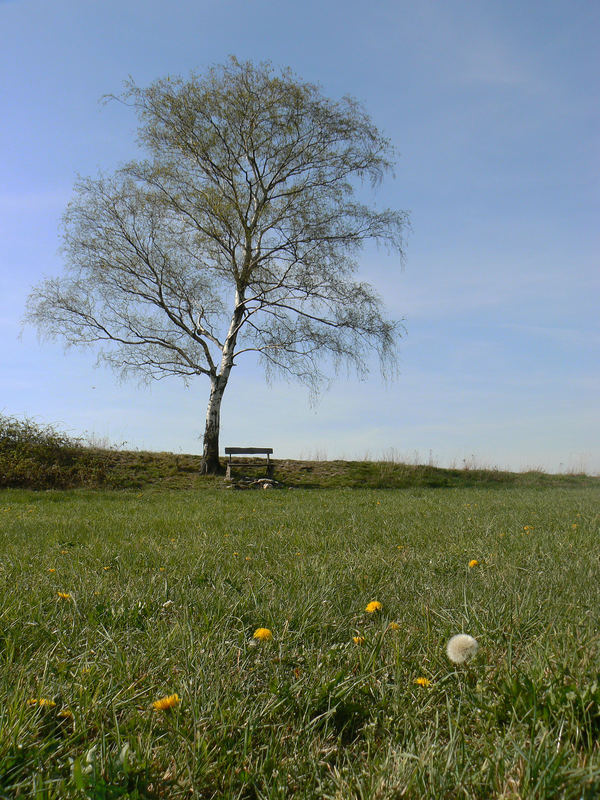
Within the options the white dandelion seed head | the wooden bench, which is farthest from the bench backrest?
the white dandelion seed head

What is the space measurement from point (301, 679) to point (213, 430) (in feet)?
62.0

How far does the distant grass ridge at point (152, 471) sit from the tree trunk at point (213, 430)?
0.64m

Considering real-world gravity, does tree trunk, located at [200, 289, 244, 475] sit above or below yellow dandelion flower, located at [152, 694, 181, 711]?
above

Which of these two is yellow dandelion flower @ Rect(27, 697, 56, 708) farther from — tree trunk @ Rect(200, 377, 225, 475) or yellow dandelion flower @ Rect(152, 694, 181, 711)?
tree trunk @ Rect(200, 377, 225, 475)

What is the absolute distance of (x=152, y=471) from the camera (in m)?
20.7

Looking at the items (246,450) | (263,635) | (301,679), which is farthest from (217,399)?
(301,679)

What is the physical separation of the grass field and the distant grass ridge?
49.3 feet

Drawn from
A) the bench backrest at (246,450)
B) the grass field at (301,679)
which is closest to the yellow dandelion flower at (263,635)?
the grass field at (301,679)

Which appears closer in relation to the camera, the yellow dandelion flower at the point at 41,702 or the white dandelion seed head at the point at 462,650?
the yellow dandelion flower at the point at 41,702

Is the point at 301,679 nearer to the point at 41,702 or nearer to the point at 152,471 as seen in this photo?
the point at 41,702

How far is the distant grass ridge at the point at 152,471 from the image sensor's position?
19.0 metres

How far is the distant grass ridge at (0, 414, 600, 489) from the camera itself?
62.3 feet

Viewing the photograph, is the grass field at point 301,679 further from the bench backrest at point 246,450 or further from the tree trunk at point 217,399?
the tree trunk at point 217,399

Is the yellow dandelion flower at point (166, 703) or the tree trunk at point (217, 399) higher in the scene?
the tree trunk at point (217, 399)
